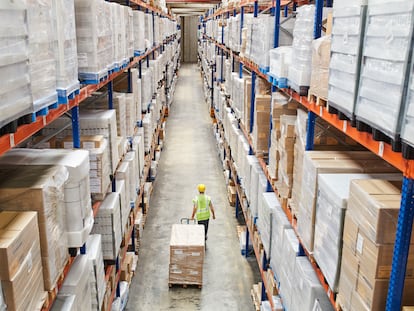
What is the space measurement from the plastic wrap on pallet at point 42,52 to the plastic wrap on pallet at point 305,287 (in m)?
2.24

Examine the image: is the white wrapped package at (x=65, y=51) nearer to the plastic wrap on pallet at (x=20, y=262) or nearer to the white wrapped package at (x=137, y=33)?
the plastic wrap on pallet at (x=20, y=262)

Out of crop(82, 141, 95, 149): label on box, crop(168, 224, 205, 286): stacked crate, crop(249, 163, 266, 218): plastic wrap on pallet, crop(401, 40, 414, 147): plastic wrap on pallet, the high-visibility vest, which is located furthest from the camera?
the high-visibility vest

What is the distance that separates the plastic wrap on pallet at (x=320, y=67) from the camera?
3.00 m

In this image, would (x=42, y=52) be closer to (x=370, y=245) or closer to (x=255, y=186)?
A: (x=370, y=245)

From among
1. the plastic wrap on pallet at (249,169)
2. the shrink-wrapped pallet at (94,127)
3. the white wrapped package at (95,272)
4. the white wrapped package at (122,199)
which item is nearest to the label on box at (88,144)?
the shrink-wrapped pallet at (94,127)

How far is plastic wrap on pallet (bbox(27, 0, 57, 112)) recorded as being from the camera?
240 centimetres

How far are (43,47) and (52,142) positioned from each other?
184 cm

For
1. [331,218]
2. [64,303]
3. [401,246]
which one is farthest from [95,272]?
[401,246]

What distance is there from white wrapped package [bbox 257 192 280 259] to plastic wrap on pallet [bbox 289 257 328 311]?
3.56 feet

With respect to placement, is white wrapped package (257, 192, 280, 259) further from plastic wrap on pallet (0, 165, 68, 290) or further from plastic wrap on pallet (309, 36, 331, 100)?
plastic wrap on pallet (0, 165, 68, 290)

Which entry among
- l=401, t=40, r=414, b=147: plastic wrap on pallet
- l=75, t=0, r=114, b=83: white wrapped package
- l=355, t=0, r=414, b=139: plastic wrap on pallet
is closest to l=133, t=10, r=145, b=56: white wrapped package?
l=75, t=0, r=114, b=83: white wrapped package

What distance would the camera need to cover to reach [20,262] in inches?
89.7

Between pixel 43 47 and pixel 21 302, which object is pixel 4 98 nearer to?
pixel 43 47

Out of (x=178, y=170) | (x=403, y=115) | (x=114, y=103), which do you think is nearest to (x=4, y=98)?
(x=403, y=115)
